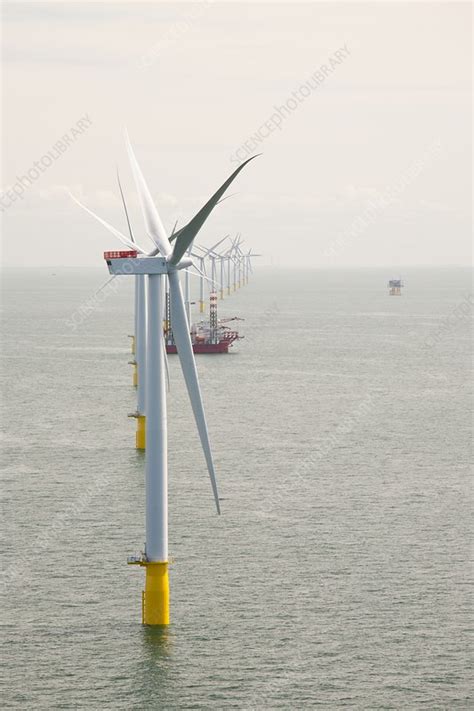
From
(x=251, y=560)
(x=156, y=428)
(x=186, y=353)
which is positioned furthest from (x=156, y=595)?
(x=251, y=560)

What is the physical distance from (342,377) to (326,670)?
105554 mm

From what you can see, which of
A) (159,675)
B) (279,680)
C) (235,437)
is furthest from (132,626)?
(235,437)

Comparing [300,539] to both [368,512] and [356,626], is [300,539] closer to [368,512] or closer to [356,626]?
[368,512]

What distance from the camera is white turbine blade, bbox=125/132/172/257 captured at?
4812 cm

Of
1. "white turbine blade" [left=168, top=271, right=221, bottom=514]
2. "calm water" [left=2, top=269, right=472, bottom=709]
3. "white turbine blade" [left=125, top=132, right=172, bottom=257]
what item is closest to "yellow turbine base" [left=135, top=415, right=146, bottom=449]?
"calm water" [left=2, top=269, right=472, bottom=709]

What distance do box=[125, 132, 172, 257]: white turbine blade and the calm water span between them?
17.7m

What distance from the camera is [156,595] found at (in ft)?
163

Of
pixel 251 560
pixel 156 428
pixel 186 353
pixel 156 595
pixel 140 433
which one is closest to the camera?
pixel 186 353

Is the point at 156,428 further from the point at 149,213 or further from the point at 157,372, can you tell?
the point at 149,213

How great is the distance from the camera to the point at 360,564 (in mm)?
61812

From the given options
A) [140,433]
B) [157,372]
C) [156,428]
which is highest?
[157,372]

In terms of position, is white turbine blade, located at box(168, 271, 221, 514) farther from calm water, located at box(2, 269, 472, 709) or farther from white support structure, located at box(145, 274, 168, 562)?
calm water, located at box(2, 269, 472, 709)

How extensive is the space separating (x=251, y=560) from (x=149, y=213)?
883 inches

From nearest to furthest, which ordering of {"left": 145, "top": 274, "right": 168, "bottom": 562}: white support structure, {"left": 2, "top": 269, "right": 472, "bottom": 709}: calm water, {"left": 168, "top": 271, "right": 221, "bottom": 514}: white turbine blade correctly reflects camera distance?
1. {"left": 168, "top": 271, "right": 221, "bottom": 514}: white turbine blade
2. {"left": 2, "top": 269, "right": 472, "bottom": 709}: calm water
3. {"left": 145, "top": 274, "right": 168, "bottom": 562}: white support structure
